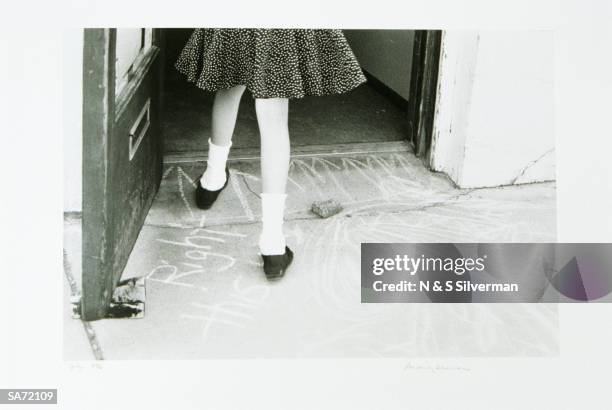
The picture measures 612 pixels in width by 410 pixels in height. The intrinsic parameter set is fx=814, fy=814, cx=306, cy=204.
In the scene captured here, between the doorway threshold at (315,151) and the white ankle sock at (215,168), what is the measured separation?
6.6 inches

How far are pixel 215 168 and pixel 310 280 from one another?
0.28m

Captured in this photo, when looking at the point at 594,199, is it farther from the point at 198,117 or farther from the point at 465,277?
the point at 198,117

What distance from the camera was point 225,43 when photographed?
3.82 feet

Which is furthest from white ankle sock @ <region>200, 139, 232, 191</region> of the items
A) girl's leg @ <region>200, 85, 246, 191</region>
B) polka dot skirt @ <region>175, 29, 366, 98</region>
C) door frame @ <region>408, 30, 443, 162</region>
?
door frame @ <region>408, 30, 443, 162</region>

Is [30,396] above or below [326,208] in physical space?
below

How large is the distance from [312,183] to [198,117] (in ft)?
1.41

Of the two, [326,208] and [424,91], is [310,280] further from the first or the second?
[424,91]

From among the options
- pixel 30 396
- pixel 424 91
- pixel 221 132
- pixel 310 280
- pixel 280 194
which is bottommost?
pixel 30 396

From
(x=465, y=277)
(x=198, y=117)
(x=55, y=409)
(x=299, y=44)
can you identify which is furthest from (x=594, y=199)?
(x=198, y=117)

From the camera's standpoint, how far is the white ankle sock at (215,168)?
133 cm

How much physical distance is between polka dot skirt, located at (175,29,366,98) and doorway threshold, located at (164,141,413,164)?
32 cm

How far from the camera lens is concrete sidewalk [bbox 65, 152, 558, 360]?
1070mm

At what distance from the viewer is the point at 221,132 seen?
4.28 feet

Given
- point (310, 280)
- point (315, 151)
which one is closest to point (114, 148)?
point (310, 280)
